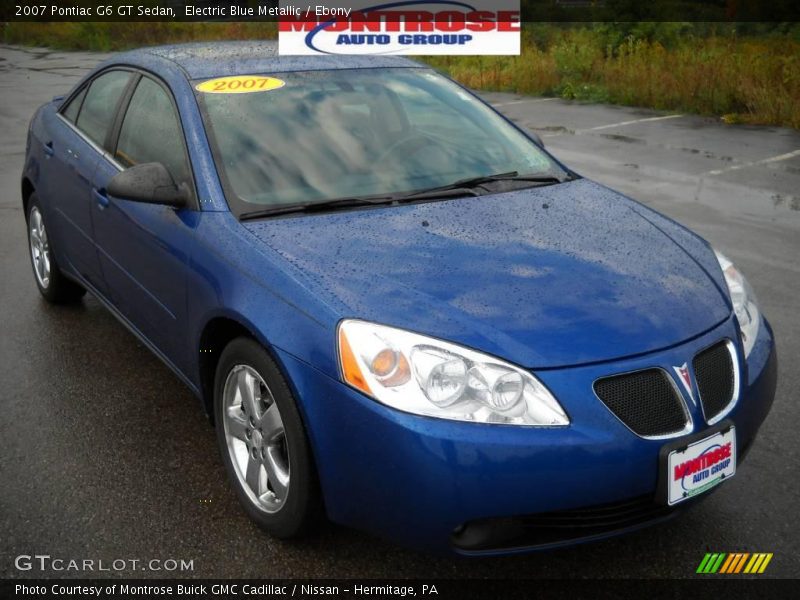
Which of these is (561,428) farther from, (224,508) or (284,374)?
(224,508)

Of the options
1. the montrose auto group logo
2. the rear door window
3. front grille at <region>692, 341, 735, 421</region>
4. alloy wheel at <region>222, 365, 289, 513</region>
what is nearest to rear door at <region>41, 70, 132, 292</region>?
the rear door window

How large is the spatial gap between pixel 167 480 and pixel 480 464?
1560 mm

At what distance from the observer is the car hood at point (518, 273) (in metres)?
2.68

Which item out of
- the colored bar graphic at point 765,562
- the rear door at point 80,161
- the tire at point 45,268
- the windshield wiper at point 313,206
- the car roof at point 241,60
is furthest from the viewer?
the tire at point 45,268

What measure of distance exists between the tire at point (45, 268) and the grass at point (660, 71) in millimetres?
9805

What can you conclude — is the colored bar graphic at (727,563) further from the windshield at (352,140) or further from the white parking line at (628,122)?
the white parking line at (628,122)

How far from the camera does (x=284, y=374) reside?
9.32 feet

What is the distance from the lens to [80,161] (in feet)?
15.1

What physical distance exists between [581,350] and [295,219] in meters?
1.22

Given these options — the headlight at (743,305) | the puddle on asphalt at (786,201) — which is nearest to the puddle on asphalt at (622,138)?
the puddle on asphalt at (786,201)

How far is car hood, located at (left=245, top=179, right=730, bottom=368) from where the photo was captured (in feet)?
8.79

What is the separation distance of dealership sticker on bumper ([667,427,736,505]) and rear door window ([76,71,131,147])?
3123mm

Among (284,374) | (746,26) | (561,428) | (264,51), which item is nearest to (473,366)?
(561,428)

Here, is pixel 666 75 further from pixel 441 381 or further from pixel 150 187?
pixel 441 381
